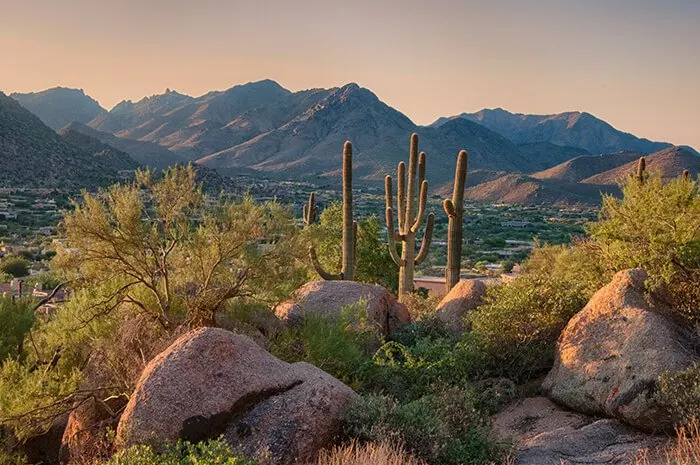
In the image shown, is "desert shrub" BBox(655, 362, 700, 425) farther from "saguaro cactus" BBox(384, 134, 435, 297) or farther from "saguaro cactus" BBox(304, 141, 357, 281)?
"saguaro cactus" BBox(384, 134, 435, 297)

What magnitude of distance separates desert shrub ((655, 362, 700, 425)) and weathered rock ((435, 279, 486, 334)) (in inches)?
213

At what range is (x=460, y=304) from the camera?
1400 centimetres

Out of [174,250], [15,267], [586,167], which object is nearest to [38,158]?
[15,267]

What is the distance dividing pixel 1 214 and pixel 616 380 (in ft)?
196

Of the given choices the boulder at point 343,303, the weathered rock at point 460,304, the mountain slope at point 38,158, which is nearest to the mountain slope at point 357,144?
the mountain slope at point 38,158

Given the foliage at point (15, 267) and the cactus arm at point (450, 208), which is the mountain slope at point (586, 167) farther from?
the cactus arm at point (450, 208)

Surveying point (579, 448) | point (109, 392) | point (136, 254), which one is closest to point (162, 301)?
point (136, 254)

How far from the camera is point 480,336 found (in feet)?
38.1

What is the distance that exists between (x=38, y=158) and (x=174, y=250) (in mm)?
68228

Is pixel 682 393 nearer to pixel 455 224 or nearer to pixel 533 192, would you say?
pixel 455 224

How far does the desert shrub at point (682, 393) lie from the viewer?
305 inches

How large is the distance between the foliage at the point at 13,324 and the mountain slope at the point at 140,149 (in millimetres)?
123975

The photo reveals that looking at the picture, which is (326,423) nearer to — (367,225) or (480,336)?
(480,336)

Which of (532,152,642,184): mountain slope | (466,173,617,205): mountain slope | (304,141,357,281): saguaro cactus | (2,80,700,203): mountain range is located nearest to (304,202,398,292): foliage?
(304,141,357,281): saguaro cactus
